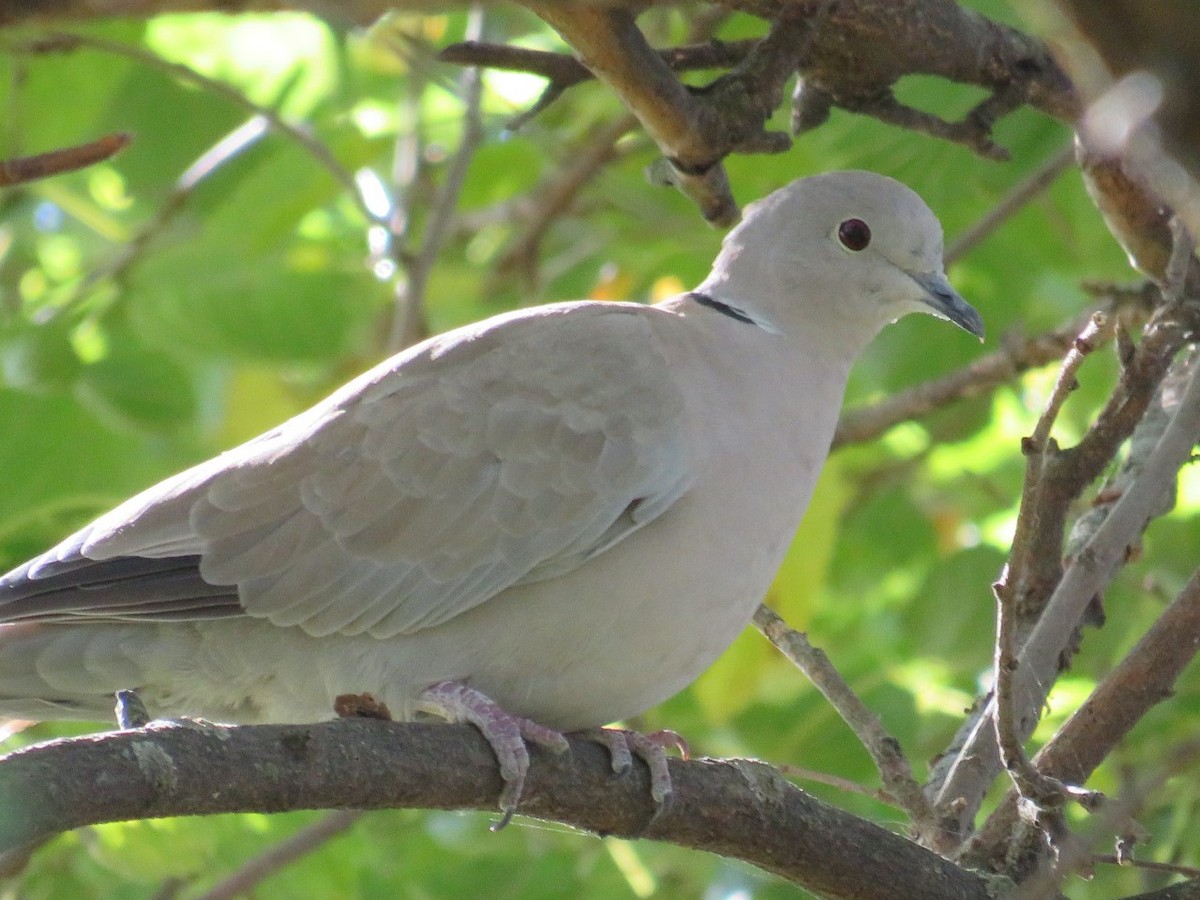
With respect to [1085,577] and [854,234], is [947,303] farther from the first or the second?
[1085,577]

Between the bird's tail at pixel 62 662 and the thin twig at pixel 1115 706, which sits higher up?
the bird's tail at pixel 62 662

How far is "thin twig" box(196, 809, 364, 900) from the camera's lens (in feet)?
11.7

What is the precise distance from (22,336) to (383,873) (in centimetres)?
169

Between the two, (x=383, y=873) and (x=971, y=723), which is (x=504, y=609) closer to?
(x=971, y=723)

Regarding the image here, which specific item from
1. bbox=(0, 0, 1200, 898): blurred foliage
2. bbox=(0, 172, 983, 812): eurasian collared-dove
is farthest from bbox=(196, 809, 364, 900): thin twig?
bbox=(0, 172, 983, 812): eurasian collared-dove

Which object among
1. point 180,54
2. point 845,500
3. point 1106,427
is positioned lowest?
point 1106,427

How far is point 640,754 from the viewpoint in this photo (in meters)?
2.48

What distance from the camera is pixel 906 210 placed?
11.0 ft

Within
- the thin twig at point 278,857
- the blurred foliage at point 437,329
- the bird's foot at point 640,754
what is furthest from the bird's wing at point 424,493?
the thin twig at point 278,857

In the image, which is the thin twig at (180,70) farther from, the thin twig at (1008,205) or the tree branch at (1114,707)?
the tree branch at (1114,707)

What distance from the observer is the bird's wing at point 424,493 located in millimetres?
2832

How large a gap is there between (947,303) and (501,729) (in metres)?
1.48

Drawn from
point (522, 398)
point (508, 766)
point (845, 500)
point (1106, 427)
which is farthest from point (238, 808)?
point (845, 500)

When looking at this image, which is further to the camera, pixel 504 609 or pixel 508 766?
pixel 504 609
